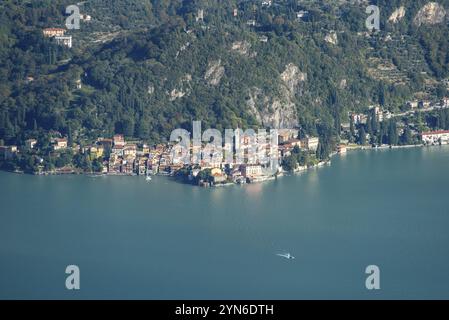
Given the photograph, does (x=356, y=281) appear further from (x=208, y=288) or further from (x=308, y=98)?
(x=308, y=98)

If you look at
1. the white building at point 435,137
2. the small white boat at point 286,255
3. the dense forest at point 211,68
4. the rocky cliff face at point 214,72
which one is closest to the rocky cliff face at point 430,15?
the dense forest at point 211,68

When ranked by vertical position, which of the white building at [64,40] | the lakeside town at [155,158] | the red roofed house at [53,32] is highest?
the red roofed house at [53,32]

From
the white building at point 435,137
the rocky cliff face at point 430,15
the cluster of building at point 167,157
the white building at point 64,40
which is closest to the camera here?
the cluster of building at point 167,157

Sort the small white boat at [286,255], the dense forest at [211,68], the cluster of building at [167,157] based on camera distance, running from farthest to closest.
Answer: the dense forest at [211,68] → the cluster of building at [167,157] → the small white boat at [286,255]

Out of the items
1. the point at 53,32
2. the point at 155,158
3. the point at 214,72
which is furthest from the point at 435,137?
the point at 53,32

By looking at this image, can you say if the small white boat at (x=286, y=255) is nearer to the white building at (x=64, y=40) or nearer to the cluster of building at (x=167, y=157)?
the cluster of building at (x=167, y=157)

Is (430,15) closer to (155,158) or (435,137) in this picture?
(435,137)

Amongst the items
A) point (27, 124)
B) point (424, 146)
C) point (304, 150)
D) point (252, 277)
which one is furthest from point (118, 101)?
point (252, 277)
